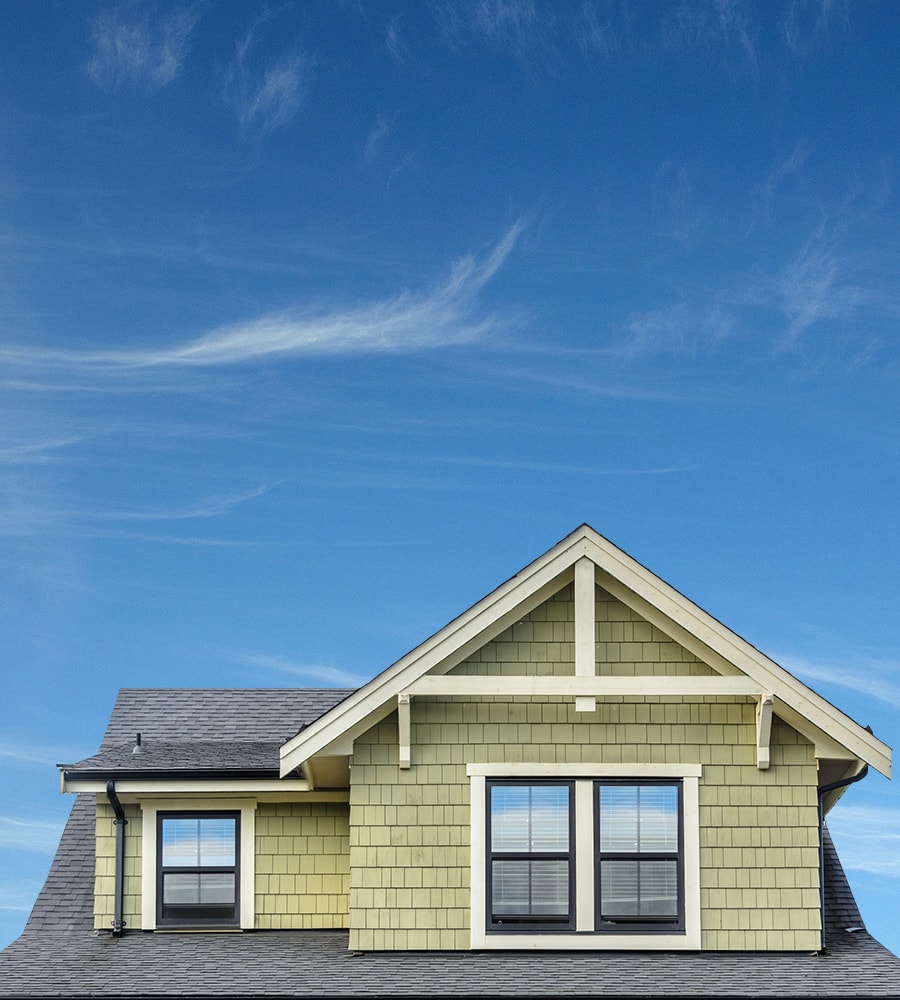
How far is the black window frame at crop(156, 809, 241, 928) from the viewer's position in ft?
59.8

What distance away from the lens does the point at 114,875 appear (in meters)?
18.5

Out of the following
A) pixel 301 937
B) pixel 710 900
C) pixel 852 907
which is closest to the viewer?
pixel 710 900

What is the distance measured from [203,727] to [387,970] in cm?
682

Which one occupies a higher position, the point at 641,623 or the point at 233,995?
the point at 641,623

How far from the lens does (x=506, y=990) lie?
15.0 metres

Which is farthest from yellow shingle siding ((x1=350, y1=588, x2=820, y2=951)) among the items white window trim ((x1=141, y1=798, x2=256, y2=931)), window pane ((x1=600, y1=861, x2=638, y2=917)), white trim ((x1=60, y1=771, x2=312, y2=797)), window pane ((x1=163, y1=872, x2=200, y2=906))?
window pane ((x1=163, y1=872, x2=200, y2=906))

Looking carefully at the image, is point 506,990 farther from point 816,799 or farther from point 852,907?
point 852,907

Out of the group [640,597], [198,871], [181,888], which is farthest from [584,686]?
[181,888]

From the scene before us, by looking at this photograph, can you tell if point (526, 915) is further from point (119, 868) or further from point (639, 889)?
point (119, 868)

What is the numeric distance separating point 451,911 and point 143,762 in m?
4.76

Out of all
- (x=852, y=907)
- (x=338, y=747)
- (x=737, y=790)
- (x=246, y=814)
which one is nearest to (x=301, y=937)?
(x=246, y=814)

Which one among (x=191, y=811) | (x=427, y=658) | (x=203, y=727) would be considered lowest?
(x=191, y=811)

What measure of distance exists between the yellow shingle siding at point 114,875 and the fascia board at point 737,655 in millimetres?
7245

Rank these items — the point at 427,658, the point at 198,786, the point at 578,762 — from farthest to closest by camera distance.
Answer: the point at 198,786, the point at 578,762, the point at 427,658
